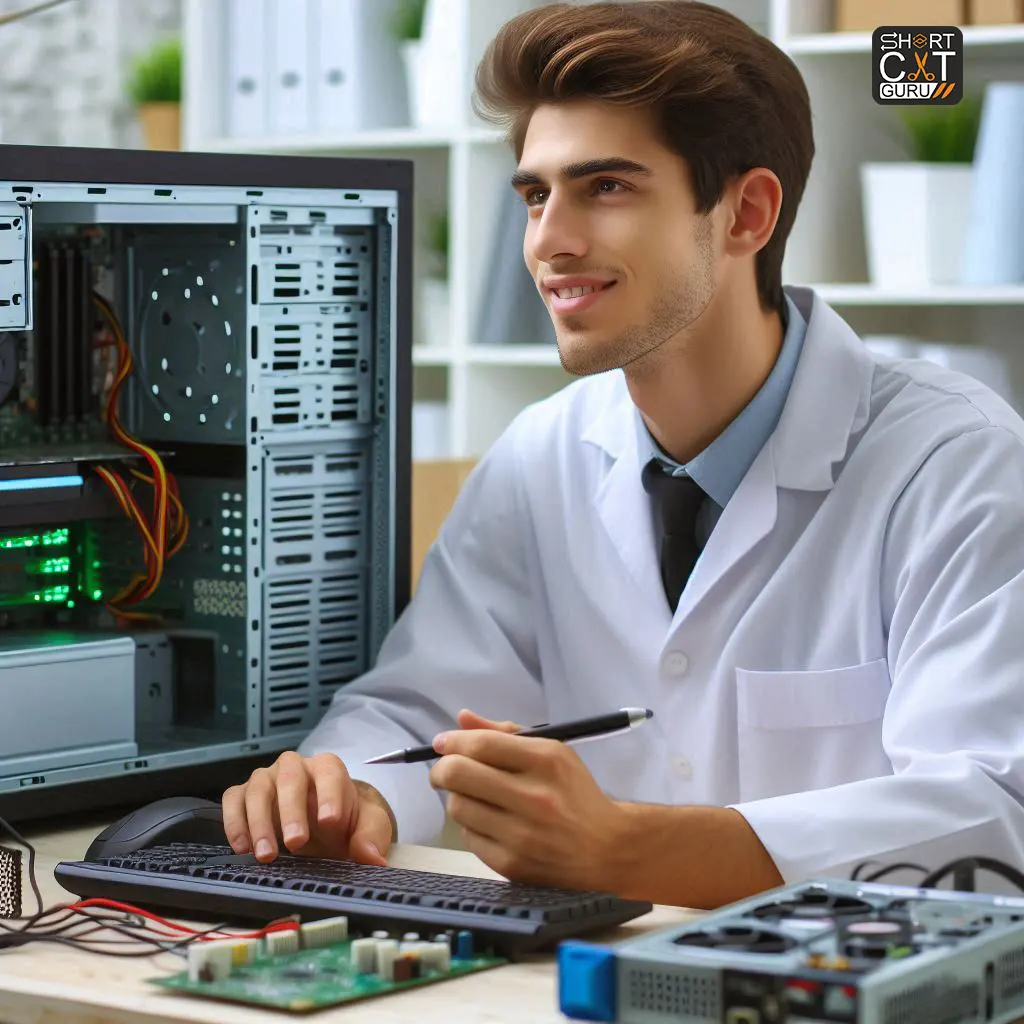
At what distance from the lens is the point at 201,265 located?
1.62 m

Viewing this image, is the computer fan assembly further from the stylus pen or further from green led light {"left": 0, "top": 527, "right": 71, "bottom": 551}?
green led light {"left": 0, "top": 527, "right": 71, "bottom": 551}

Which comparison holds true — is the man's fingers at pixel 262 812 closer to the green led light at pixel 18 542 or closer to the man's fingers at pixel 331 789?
the man's fingers at pixel 331 789

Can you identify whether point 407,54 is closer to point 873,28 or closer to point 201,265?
point 873,28

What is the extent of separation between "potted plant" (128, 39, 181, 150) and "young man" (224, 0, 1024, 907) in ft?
6.67

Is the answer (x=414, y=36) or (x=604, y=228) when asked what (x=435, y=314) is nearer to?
(x=414, y=36)

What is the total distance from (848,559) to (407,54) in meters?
2.03

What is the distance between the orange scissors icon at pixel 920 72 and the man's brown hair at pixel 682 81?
2.80ft

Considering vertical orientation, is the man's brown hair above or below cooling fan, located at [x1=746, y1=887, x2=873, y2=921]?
above

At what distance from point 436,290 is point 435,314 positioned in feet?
0.15

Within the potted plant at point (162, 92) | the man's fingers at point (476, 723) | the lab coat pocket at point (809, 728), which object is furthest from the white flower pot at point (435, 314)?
the man's fingers at point (476, 723)

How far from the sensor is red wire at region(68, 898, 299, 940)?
105 centimetres

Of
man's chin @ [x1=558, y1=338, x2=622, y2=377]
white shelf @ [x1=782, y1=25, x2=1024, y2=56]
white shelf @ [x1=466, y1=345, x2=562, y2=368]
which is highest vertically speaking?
white shelf @ [x1=782, y1=25, x2=1024, y2=56]

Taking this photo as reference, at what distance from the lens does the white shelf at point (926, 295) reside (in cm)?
263

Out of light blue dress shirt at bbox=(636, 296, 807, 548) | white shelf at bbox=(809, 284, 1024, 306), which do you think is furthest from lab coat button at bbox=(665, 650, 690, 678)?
white shelf at bbox=(809, 284, 1024, 306)
